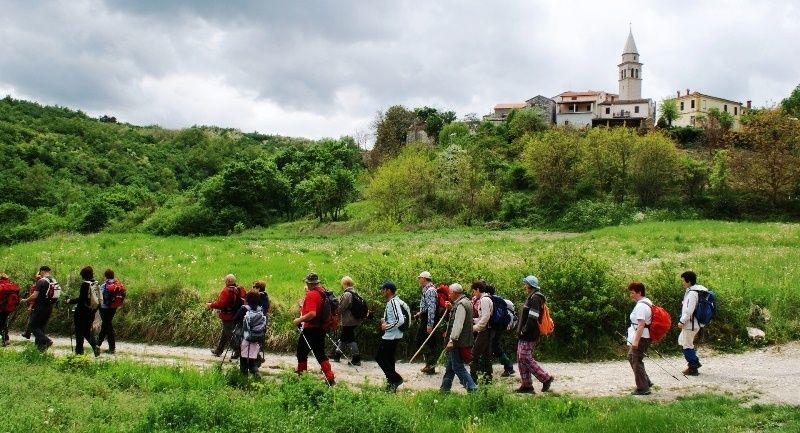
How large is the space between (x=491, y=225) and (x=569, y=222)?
6752 mm

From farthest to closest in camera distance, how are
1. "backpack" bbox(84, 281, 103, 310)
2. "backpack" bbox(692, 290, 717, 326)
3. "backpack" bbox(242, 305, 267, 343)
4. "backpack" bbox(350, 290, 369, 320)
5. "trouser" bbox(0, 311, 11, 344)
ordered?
"trouser" bbox(0, 311, 11, 344) < "backpack" bbox(84, 281, 103, 310) < "backpack" bbox(350, 290, 369, 320) < "backpack" bbox(692, 290, 717, 326) < "backpack" bbox(242, 305, 267, 343)

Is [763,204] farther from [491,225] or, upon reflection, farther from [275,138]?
[275,138]

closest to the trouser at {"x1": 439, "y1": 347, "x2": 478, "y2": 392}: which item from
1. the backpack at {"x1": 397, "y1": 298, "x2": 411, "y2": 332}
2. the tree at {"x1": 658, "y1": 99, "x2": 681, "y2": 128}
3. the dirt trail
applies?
the dirt trail

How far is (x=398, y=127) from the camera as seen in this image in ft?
322

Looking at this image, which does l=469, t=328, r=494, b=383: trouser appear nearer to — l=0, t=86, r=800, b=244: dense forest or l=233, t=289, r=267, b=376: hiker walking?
l=233, t=289, r=267, b=376: hiker walking

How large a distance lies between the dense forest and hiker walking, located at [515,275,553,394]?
39.6 m

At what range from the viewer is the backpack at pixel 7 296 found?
614 inches

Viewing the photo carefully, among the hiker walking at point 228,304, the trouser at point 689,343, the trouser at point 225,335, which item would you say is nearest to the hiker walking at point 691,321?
the trouser at point 689,343

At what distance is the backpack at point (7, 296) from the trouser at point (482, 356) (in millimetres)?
12570

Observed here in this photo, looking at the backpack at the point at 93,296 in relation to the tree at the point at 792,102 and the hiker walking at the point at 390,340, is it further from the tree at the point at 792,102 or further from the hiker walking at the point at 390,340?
the tree at the point at 792,102

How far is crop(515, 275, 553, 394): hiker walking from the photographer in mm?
11094

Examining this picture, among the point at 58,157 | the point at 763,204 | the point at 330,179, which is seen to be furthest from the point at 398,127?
the point at 763,204

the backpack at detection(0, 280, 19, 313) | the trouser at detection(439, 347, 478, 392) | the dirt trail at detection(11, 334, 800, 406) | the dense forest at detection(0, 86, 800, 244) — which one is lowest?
the dirt trail at detection(11, 334, 800, 406)

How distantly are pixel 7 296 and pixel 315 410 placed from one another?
11.4m
